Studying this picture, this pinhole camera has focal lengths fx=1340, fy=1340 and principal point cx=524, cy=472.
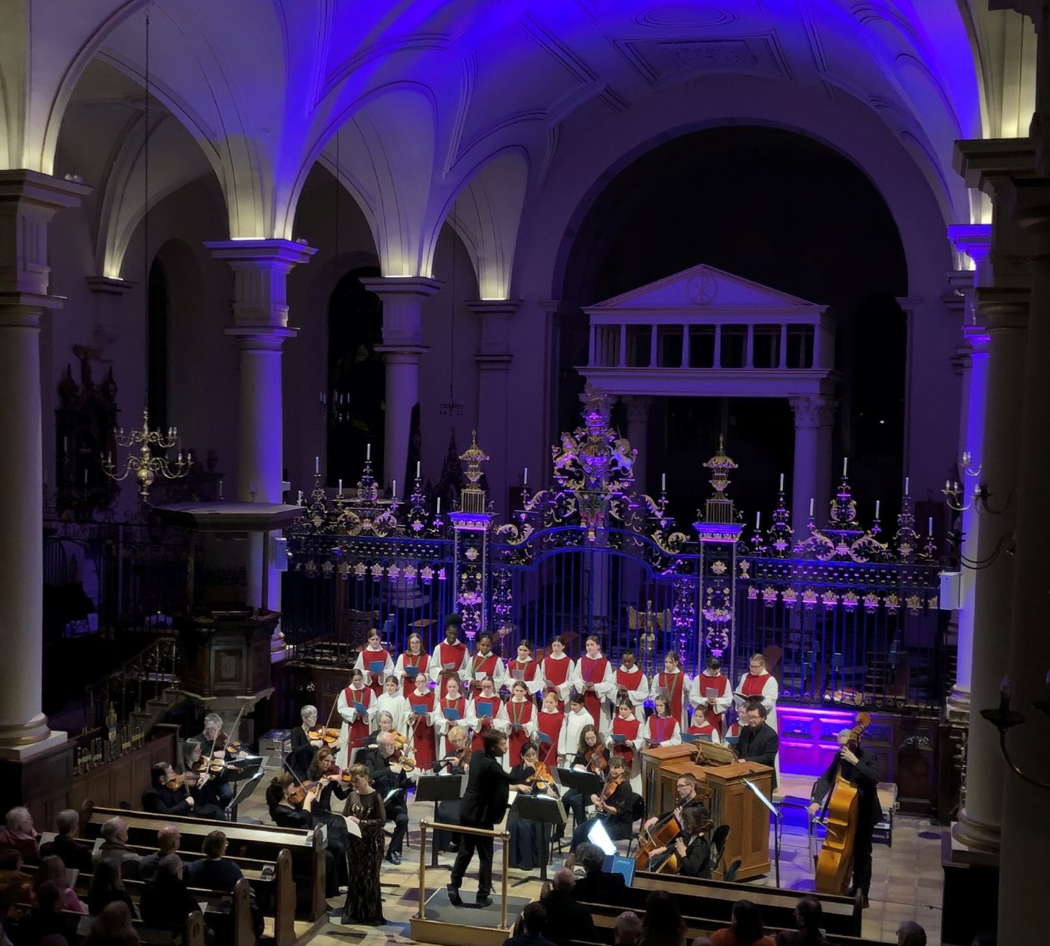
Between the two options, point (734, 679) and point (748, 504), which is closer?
point (734, 679)

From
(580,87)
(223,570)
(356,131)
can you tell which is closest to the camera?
(223,570)

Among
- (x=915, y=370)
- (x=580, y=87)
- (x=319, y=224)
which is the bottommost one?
(x=915, y=370)

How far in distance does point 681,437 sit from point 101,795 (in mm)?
16646

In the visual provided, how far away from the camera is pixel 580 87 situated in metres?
19.9

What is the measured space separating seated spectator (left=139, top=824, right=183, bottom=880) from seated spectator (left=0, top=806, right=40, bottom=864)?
2.78 feet

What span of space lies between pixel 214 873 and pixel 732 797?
4.30 metres

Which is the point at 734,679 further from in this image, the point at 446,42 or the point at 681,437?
the point at 681,437

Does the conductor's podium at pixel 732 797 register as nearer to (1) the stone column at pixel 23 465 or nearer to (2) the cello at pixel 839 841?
(2) the cello at pixel 839 841

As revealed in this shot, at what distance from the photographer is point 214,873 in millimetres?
8695

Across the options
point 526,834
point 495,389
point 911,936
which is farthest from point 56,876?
point 495,389

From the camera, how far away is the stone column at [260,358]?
14945mm

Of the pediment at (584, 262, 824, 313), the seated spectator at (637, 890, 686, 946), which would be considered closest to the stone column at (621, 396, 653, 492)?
the pediment at (584, 262, 824, 313)

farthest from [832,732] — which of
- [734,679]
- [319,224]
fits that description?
[319,224]

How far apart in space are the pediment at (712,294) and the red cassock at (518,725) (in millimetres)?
8967
